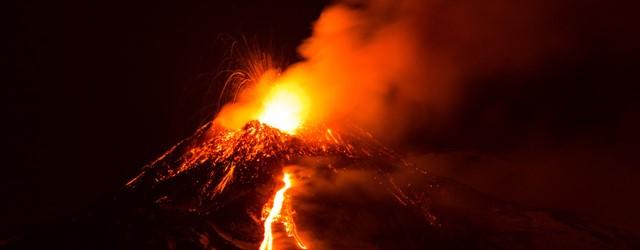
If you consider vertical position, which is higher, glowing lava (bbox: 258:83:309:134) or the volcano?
glowing lava (bbox: 258:83:309:134)

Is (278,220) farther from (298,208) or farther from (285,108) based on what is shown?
(285,108)

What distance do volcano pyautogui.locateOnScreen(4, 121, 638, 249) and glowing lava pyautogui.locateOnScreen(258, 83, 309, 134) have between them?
135 cm

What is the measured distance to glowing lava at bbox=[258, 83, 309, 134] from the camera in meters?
27.8

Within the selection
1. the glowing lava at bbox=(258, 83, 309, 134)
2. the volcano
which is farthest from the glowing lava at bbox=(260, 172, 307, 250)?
the glowing lava at bbox=(258, 83, 309, 134)

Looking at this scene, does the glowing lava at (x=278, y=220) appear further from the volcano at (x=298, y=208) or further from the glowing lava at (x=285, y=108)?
the glowing lava at (x=285, y=108)

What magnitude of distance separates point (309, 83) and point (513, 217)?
37.1 feet

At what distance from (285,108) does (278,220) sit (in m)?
10.0

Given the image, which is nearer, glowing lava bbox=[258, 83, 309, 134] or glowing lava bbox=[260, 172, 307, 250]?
glowing lava bbox=[260, 172, 307, 250]

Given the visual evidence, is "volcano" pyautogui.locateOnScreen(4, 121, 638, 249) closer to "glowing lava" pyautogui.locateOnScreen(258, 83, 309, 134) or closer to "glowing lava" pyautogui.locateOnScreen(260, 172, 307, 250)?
"glowing lava" pyautogui.locateOnScreen(260, 172, 307, 250)

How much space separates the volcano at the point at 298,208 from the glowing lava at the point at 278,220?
0.04 meters

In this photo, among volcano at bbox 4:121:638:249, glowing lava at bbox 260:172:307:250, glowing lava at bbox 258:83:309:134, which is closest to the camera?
glowing lava at bbox 260:172:307:250

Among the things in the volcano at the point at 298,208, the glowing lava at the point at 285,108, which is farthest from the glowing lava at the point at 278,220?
the glowing lava at the point at 285,108

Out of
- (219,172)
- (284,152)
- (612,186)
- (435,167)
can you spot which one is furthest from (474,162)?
(219,172)

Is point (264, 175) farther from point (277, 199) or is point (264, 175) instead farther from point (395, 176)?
point (395, 176)
